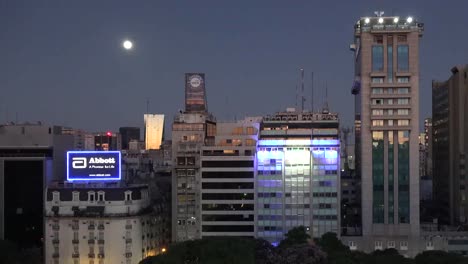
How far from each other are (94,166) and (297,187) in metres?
23.1

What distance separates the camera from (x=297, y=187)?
77750mm

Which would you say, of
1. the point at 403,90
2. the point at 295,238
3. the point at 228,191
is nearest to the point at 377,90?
the point at 403,90

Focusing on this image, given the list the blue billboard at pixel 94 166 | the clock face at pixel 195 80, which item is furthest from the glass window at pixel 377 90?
the blue billboard at pixel 94 166

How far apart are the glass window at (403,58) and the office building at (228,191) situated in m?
20.1

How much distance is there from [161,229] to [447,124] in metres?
50.1

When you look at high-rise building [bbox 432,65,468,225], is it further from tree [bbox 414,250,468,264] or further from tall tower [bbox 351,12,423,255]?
tree [bbox 414,250,468,264]

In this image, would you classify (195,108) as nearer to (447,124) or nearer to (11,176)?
(11,176)

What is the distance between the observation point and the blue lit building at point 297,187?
3041 inches

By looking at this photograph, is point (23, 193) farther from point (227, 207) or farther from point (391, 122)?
point (391, 122)

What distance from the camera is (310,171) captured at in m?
77.4

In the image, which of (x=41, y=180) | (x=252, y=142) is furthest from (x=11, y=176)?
(x=252, y=142)

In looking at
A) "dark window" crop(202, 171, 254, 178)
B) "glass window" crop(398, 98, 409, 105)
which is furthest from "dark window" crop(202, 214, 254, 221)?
"glass window" crop(398, 98, 409, 105)

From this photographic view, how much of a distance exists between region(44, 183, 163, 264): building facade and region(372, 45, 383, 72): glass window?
104 feet

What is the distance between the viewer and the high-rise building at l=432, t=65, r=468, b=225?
97.2m
